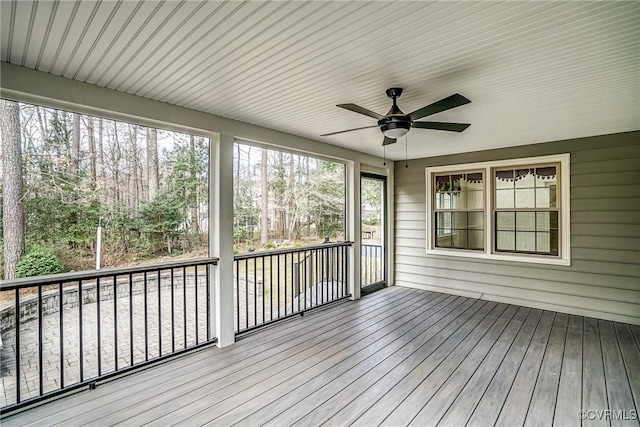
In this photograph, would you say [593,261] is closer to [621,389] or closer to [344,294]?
[621,389]

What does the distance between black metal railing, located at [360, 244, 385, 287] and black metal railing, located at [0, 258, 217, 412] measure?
3.24m

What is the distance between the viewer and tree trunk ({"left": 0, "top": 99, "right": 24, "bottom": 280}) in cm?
232

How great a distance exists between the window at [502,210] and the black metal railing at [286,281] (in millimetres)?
2009

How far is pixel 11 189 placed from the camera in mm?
2350

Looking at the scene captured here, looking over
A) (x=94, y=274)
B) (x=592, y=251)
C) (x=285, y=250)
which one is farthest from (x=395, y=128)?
(x=592, y=251)

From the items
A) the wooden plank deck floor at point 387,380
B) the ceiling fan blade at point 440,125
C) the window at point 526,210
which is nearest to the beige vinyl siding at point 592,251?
the window at point 526,210

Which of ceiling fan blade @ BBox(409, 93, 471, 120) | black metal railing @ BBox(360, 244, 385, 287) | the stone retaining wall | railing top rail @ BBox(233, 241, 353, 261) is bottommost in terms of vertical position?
black metal railing @ BBox(360, 244, 385, 287)

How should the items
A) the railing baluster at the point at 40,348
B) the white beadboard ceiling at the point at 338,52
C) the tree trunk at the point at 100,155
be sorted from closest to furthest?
the white beadboard ceiling at the point at 338,52 → the railing baluster at the point at 40,348 → the tree trunk at the point at 100,155

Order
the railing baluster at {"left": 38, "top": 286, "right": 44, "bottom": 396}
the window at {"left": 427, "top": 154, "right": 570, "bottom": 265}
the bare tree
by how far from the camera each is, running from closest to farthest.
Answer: the railing baluster at {"left": 38, "top": 286, "right": 44, "bottom": 396} → the bare tree → the window at {"left": 427, "top": 154, "right": 570, "bottom": 265}

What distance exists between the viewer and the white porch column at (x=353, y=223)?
5.30m

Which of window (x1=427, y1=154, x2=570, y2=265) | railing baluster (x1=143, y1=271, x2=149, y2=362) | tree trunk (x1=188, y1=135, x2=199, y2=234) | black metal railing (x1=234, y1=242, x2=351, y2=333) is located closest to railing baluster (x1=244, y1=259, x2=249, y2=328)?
black metal railing (x1=234, y1=242, x2=351, y2=333)

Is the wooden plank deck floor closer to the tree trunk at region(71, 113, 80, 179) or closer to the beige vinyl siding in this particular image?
the beige vinyl siding

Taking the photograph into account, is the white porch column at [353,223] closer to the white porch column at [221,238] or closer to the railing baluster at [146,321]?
the white porch column at [221,238]

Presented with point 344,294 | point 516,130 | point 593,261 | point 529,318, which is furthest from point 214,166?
point 593,261
